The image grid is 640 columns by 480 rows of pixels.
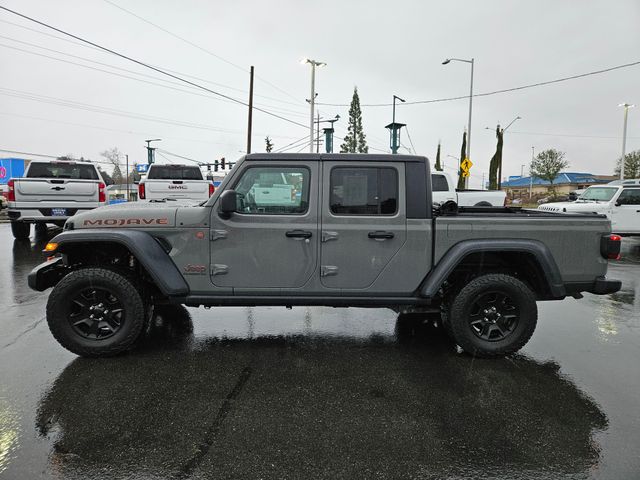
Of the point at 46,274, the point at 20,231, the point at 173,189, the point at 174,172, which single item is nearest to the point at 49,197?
the point at 20,231

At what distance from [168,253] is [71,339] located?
1130 mm

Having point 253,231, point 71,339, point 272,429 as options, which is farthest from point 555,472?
point 71,339

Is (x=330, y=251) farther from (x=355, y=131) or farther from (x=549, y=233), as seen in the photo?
(x=355, y=131)

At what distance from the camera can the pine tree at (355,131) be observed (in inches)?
2511

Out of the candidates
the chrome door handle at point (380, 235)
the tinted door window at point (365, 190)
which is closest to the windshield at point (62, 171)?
the tinted door window at point (365, 190)

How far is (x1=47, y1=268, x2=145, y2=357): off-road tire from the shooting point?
3.83m

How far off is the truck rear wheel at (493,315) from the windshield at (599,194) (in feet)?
35.9

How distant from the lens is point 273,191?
407 centimetres

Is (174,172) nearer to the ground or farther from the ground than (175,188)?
farther from the ground

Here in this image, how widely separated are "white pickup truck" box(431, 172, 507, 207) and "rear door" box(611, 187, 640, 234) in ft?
9.92

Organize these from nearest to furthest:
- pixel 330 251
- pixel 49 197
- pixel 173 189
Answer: pixel 330 251 → pixel 49 197 → pixel 173 189

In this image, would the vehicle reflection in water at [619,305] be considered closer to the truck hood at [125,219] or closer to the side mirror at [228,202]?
the side mirror at [228,202]

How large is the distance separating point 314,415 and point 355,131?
64.4 meters

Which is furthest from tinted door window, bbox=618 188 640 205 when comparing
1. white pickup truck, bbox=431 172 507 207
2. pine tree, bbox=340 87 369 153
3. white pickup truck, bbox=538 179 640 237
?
pine tree, bbox=340 87 369 153
